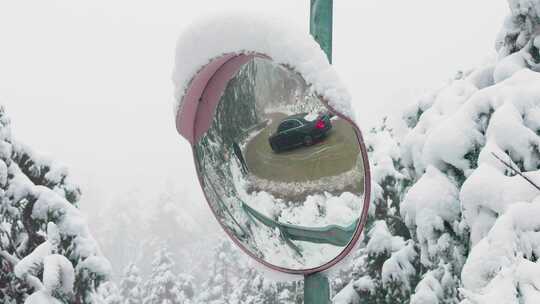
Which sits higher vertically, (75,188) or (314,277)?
(314,277)

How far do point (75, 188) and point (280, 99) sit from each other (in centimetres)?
639

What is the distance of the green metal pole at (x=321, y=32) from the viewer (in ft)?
4.26

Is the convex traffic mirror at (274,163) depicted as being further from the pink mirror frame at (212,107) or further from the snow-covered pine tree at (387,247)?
the snow-covered pine tree at (387,247)

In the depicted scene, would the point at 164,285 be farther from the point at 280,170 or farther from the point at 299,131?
the point at 299,131

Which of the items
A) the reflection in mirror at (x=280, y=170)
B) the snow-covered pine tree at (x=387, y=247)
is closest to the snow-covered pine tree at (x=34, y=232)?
the snow-covered pine tree at (x=387, y=247)

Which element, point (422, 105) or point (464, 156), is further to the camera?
point (422, 105)

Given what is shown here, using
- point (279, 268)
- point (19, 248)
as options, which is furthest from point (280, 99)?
point (19, 248)

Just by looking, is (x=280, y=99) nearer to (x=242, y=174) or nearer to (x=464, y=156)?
(x=242, y=174)

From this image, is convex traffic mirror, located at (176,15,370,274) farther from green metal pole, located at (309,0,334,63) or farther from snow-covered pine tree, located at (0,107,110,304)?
snow-covered pine tree, located at (0,107,110,304)

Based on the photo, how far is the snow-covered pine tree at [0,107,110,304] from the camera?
232 inches

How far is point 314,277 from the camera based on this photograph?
4.57 feet

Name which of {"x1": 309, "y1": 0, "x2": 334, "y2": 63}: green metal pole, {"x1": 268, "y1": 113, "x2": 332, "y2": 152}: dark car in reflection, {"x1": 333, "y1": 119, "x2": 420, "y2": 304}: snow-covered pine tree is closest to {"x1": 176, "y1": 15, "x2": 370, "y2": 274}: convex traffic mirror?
{"x1": 268, "y1": 113, "x2": 332, "y2": 152}: dark car in reflection

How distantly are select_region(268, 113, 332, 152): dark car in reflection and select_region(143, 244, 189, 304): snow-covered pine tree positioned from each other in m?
26.2

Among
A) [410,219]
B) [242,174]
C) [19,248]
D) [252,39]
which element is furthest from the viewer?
[19,248]
